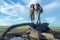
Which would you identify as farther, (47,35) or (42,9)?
(42,9)

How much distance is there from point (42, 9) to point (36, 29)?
1317 mm

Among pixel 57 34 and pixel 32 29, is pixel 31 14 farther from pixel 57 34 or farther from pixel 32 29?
pixel 57 34

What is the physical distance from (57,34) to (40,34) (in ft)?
3.04

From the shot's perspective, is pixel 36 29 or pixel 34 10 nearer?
pixel 36 29

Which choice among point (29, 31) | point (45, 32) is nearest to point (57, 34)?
point (45, 32)

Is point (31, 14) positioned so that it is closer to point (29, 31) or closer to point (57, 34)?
point (29, 31)

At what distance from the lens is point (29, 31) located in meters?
11.1

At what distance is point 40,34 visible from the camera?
34.8 ft

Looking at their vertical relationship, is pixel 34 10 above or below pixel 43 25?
above

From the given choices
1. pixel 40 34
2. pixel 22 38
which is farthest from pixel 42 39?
pixel 22 38

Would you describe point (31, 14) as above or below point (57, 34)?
above

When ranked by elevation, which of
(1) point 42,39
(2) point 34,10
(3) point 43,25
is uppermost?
(2) point 34,10

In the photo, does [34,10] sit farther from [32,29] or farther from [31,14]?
[32,29]

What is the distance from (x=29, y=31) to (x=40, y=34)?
71cm
